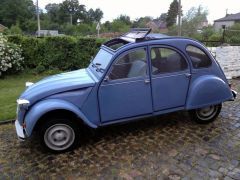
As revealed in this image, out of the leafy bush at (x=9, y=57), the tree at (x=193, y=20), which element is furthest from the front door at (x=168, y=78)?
the tree at (x=193, y=20)

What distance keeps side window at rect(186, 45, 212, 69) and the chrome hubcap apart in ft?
3.00

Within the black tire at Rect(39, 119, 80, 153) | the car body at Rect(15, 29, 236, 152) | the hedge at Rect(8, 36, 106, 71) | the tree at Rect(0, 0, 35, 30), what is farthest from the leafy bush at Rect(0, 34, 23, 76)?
the tree at Rect(0, 0, 35, 30)

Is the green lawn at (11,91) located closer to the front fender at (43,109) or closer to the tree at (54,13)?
the front fender at (43,109)

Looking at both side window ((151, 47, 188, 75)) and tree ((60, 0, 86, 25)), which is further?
tree ((60, 0, 86, 25))

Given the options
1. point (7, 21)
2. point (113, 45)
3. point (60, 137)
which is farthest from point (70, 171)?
point (7, 21)

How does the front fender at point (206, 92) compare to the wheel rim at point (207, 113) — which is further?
the wheel rim at point (207, 113)

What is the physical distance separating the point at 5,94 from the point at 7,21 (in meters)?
74.0

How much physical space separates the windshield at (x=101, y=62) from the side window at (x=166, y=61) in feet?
2.74

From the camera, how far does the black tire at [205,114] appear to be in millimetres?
5352

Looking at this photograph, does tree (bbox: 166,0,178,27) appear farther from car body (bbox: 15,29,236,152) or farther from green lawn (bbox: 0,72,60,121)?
car body (bbox: 15,29,236,152)

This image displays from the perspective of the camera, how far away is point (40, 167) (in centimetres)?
409

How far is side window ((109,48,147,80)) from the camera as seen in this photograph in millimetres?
4617

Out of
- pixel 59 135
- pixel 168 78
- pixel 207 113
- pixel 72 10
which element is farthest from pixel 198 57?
pixel 72 10

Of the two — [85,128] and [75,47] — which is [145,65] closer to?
[85,128]
